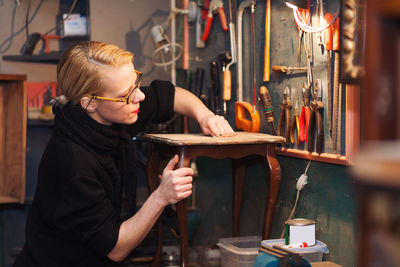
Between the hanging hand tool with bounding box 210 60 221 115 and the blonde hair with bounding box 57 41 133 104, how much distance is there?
0.98 metres

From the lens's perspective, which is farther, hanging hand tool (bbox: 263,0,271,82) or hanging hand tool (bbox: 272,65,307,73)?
hanging hand tool (bbox: 263,0,271,82)

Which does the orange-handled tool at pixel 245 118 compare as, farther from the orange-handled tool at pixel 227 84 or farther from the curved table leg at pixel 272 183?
the curved table leg at pixel 272 183

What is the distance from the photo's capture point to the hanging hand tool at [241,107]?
8.09ft

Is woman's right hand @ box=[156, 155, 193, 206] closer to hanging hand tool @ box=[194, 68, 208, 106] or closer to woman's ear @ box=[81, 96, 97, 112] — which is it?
woman's ear @ box=[81, 96, 97, 112]

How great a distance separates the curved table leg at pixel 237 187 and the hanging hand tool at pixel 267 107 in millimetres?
372

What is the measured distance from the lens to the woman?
1780 mm

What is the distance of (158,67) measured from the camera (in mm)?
3391

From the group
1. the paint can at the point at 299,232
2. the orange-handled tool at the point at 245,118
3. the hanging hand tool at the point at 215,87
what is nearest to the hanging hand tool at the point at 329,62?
the paint can at the point at 299,232

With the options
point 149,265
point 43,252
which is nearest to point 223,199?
point 149,265

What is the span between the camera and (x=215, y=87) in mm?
2883

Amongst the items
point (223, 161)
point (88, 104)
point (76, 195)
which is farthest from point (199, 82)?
point (76, 195)

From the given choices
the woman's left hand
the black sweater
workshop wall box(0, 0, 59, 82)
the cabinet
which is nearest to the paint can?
the woman's left hand

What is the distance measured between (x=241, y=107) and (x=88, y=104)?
90cm

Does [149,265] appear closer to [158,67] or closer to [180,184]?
[180,184]
